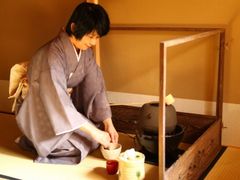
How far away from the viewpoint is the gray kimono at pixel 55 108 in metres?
2.17

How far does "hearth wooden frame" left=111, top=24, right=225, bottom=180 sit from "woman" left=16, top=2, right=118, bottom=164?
480 mm

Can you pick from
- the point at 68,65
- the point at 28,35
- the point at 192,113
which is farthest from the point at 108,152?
the point at 28,35

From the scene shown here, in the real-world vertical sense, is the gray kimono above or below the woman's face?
below

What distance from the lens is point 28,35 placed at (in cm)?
357

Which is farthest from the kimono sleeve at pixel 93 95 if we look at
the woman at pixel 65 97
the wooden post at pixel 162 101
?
the wooden post at pixel 162 101

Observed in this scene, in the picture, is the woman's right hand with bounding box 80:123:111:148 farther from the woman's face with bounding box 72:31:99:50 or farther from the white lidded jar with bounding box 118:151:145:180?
the woman's face with bounding box 72:31:99:50

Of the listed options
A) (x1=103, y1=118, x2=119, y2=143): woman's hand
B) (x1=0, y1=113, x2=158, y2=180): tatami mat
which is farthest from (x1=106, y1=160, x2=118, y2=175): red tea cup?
(x1=103, y1=118, x2=119, y2=143): woman's hand

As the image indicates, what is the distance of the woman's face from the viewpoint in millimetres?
2176

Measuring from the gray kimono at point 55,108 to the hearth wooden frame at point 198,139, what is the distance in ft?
1.92

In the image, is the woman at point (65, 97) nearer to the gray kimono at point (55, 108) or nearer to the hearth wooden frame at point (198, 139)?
the gray kimono at point (55, 108)

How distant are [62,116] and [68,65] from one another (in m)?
0.34

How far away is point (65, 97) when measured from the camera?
7.20ft

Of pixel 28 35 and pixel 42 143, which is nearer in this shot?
pixel 42 143

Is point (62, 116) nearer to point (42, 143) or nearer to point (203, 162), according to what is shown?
point (42, 143)
